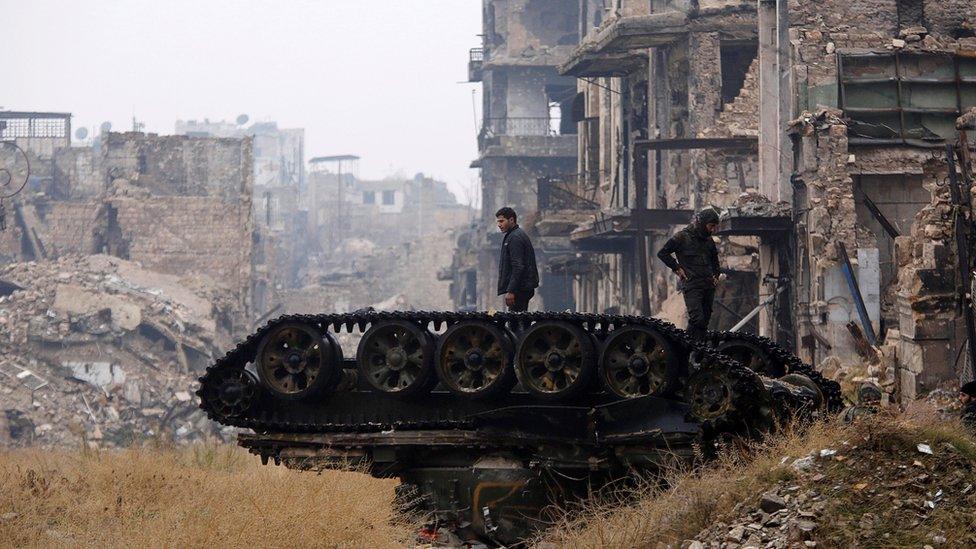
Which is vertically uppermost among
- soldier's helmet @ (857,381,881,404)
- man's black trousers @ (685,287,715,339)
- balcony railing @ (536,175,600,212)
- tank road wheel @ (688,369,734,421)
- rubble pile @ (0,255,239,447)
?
balcony railing @ (536,175,600,212)

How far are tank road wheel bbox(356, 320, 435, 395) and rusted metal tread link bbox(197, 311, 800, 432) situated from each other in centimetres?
12

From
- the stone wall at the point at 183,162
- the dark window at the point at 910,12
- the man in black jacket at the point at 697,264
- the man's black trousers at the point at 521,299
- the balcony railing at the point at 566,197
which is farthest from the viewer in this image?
the stone wall at the point at 183,162

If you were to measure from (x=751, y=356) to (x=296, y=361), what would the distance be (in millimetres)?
4142

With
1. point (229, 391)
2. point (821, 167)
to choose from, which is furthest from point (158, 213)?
point (229, 391)

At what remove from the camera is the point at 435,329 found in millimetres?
12203

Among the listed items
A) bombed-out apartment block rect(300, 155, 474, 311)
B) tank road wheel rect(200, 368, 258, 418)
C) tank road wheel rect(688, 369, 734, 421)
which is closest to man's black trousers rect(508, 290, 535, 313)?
tank road wheel rect(200, 368, 258, 418)

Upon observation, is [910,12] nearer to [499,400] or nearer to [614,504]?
[499,400]

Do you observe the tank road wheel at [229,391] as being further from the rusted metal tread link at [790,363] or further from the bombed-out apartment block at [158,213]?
the bombed-out apartment block at [158,213]

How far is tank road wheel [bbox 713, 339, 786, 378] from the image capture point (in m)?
12.9

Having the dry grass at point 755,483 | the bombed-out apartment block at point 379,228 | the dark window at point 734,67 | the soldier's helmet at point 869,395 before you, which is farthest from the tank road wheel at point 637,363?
the bombed-out apartment block at point 379,228

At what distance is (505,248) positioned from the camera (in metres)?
13.8

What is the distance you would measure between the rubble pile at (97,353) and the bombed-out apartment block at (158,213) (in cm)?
432

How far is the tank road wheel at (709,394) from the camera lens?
36.2 feet

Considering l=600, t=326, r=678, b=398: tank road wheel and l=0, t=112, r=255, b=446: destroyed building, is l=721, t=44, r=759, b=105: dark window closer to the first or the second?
l=0, t=112, r=255, b=446: destroyed building
